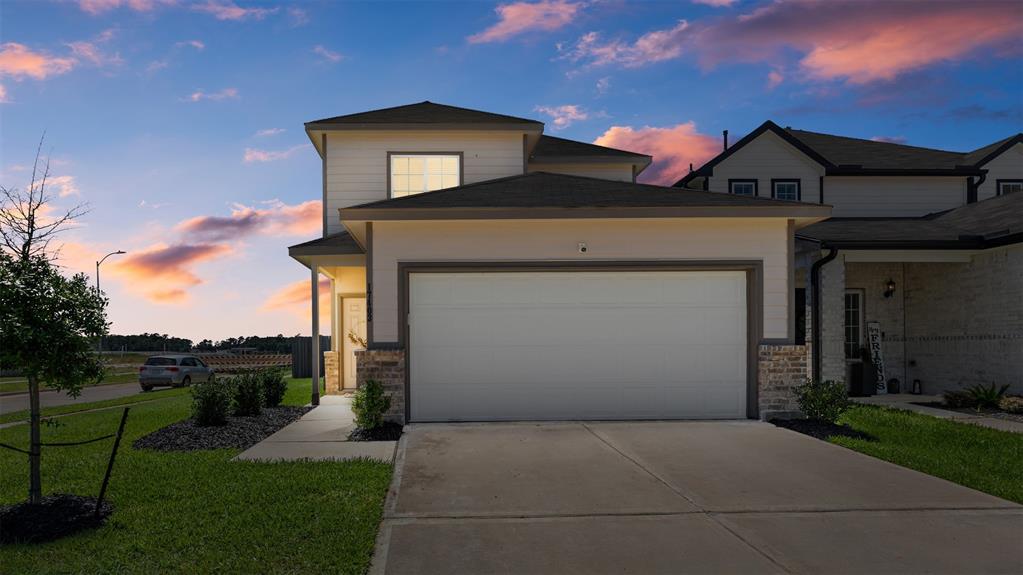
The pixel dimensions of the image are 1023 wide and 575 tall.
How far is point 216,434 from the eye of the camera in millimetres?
10453

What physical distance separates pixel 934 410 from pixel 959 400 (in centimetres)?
74

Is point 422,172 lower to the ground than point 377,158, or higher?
lower

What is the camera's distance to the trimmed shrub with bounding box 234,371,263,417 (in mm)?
12472

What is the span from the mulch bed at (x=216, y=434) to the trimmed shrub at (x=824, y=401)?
853cm

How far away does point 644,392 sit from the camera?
35.9ft

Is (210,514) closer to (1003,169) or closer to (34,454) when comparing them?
(34,454)

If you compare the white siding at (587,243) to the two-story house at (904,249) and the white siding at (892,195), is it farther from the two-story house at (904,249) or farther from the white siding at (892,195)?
the white siding at (892,195)

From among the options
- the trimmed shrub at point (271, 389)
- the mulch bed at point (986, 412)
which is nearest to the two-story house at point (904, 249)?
the mulch bed at point (986, 412)

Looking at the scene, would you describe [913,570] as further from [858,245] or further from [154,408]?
[154,408]

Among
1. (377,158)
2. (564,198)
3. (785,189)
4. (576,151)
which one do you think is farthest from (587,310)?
(785,189)

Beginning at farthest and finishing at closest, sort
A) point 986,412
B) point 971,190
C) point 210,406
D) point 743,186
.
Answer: point 971,190 → point 743,186 → point 986,412 → point 210,406

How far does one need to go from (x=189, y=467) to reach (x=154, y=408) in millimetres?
8639

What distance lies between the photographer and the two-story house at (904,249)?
1483 centimetres

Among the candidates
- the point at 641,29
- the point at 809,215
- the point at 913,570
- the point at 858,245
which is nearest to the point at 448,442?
the point at 913,570
